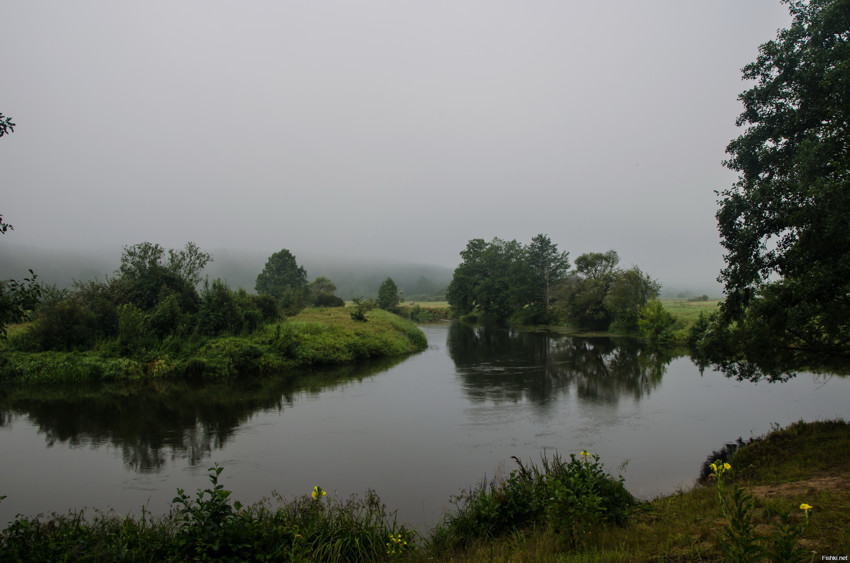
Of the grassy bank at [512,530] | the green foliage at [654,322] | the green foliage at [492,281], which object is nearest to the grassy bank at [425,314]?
the green foliage at [492,281]

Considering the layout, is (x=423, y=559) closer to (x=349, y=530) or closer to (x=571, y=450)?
(x=349, y=530)

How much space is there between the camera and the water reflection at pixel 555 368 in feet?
60.1

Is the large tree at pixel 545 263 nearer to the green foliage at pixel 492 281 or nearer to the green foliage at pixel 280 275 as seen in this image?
the green foliage at pixel 492 281

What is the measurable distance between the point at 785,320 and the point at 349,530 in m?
10.3

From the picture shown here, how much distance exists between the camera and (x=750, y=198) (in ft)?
30.9

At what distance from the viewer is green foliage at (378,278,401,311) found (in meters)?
68.2

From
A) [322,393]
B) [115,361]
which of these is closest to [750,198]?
[322,393]

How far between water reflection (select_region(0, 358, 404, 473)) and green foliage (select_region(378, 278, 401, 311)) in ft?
153

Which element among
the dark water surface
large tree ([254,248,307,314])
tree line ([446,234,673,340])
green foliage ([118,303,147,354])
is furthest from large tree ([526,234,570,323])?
green foliage ([118,303,147,354])

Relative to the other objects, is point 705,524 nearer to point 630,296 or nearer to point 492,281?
point 630,296

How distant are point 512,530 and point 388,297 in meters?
62.5

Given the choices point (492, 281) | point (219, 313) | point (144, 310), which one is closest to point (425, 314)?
point (492, 281)

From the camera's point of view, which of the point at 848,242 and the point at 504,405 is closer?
the point at 848,242

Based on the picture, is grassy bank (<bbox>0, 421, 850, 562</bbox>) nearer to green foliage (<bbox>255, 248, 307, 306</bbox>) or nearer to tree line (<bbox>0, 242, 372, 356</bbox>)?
tree line (<bbox>0, 242, 372, 356</bbox>)
